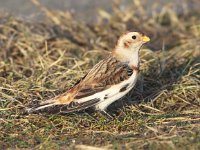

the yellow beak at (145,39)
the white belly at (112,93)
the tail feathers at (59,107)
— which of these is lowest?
the tail feathers at (59,107)

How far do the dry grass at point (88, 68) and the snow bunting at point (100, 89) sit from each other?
13 centimetres

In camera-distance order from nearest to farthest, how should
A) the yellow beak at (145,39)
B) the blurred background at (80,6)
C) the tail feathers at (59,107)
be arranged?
the tail feathers at (59,107) → the yellow beak at (145,39) → the blurred background at (80,6)

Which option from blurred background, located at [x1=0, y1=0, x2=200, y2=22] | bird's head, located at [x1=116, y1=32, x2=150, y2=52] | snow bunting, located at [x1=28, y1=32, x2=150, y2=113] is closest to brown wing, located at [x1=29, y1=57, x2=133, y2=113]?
snow bunting, located at [x1=28, y1=32, x2=150, y2=113]

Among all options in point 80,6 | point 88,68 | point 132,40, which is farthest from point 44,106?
point 80,6

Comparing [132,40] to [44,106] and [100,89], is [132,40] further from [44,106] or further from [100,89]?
[44,106]

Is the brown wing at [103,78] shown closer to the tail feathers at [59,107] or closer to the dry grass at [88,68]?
the tail feathers at [59,107]

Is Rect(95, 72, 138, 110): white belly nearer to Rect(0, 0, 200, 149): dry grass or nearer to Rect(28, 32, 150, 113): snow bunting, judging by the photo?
Rect(28, 32, 150, 113): snow bunting

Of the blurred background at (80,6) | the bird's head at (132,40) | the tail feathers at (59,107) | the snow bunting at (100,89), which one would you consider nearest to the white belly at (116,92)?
the snow bunting at (100,89)

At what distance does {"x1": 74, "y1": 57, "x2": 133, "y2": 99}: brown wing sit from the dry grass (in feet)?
0.80

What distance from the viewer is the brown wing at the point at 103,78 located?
17.6 feet

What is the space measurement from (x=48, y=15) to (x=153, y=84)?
2559 millimetres

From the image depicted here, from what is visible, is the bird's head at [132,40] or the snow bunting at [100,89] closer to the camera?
the snow bunting at [100,89]

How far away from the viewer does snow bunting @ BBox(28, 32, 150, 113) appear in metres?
5.36

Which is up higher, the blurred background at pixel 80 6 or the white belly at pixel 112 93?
the blurred background at pixel 80 6
